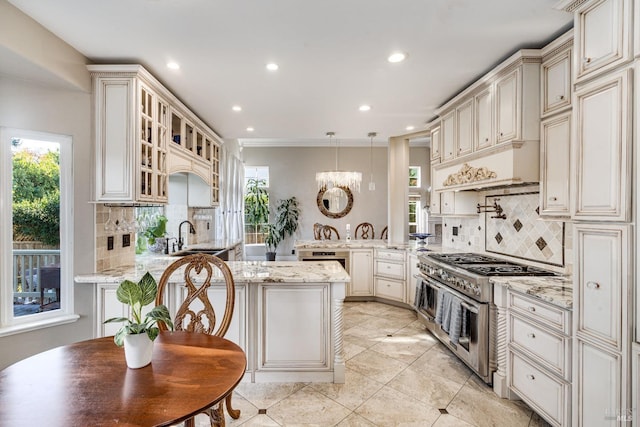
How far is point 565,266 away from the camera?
2.40 m

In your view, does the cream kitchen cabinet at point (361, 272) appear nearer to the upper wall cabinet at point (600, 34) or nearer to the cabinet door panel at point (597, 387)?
the cabinet door panel at point (597, 387)

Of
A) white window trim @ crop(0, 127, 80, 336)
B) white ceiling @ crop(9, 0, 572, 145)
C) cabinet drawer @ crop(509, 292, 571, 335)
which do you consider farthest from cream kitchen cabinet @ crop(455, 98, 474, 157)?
white window trim @ crop(0, 127, 80, 336)

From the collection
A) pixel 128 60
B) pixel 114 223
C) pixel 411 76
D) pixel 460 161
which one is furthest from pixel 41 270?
pixel 460 161

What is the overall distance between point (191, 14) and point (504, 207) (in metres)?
3.23

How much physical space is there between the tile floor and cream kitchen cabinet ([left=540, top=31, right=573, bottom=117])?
2.19 metres

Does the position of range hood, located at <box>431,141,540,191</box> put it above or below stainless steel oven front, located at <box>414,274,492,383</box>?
above

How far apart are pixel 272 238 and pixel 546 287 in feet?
19.9

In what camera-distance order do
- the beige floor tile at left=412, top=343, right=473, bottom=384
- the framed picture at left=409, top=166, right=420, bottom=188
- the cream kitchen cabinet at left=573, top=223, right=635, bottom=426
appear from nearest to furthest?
the cream kitchen cabinet at left=573, top=223, right=635, bottom=426, the beige floor tile at left=412, top=343, right=473, bottom=384, the framed picture at left=409, top=166, right=420, bottom=188

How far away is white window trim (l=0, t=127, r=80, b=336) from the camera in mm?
2209

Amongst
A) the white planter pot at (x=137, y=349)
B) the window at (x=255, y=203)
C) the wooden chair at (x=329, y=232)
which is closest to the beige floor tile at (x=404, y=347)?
the white planter pot at (x=137, y=349)

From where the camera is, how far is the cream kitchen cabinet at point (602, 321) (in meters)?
1.38

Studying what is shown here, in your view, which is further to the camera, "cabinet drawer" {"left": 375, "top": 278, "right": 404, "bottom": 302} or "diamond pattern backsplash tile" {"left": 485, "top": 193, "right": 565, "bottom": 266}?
"cabinet drawer" {"left": 375, "top": 278, "right": 404, "bottom": 302}

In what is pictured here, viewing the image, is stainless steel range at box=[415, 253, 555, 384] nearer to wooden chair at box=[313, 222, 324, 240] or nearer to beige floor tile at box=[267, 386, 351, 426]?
beige floor tile at box=[267, 386, 351, 426]

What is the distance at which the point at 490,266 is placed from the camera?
2703 mm
